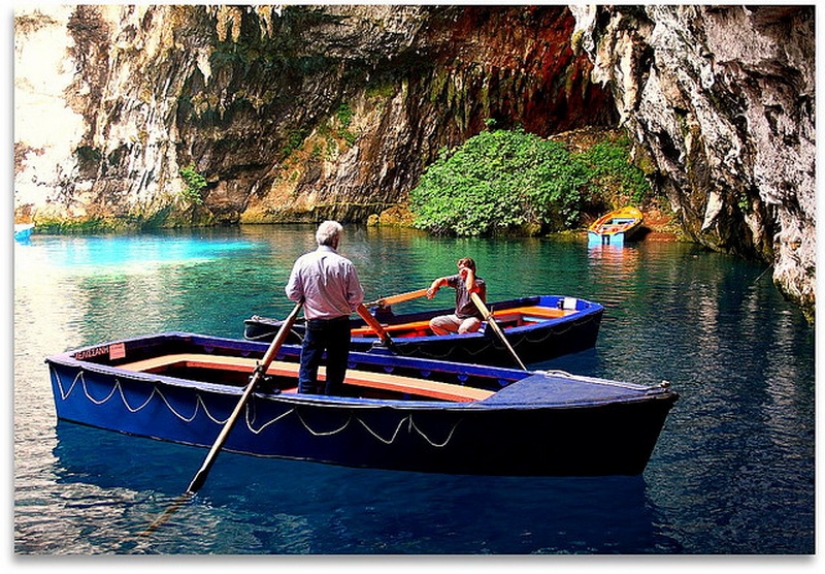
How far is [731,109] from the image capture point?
8.27 metres

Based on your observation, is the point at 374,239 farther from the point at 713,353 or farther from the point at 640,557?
the point at 640,557

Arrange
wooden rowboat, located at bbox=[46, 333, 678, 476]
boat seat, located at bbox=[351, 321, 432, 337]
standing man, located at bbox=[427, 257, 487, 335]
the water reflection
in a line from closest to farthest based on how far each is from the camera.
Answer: the water reflection → wooden rowboat, located at bbox=[46, 333, 678, 476] → standing man, located at bbox=[427, 257, 487, 335] → boat seat, located at bbox=[351, 321, 432, 337]

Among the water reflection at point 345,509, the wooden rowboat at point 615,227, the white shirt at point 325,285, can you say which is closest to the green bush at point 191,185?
the wooden rowboat at point 615,227

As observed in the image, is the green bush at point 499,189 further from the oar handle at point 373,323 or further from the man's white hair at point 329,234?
the man's white hair at point 329,234

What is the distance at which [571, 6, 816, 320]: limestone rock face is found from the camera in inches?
241

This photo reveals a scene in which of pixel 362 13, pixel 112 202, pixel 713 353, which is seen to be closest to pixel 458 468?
pixel 713 353

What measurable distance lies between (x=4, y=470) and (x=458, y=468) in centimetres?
246

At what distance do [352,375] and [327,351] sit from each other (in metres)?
0.86

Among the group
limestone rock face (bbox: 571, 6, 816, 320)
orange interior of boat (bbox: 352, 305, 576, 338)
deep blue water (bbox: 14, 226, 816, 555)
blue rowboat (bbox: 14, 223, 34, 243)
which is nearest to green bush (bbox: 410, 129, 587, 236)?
limestone rock face (bbox: 571, 6, 816, 320)

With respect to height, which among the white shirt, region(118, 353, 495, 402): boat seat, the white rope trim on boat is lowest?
the white rope trim on boat

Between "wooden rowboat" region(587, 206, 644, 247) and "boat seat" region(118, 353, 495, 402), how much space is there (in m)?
10.6

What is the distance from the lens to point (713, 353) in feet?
25.5

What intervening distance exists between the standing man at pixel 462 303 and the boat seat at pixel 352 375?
1614mm

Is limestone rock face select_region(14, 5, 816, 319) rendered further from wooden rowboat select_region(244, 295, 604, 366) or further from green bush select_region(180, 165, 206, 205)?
wooden rowboat select_region(244, 295, 604, 366)
